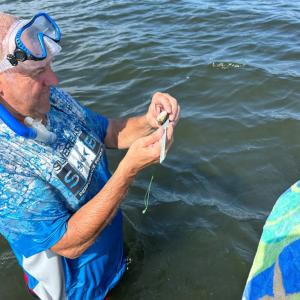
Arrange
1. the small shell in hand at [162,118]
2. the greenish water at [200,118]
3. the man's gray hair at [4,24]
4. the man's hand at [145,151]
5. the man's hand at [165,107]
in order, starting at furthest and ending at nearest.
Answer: the greenish water at [200,118], the man's hand at [165,107], the small shell in hand at [162,118], the man's hand at [145,151], the man's gray hair at [4,24]

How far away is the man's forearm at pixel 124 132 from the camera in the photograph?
12.4 feet

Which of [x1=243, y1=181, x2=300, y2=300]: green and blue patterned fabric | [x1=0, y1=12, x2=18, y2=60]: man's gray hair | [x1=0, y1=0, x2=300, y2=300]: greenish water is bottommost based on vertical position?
[x1=0, y1=0, x2=300, y2=300]: greenish water

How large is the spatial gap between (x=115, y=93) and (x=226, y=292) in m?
4.52

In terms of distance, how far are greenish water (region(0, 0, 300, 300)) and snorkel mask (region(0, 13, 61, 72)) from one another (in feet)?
7.95

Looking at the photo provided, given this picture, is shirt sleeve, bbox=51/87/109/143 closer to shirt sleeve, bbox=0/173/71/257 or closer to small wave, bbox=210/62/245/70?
shirt sleeve, bbox=0/173/71/257

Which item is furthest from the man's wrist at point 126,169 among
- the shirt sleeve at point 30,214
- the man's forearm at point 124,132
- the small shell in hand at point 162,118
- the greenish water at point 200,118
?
the greenish water at point 200,118

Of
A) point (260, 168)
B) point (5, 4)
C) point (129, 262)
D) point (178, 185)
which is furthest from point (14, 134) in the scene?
point (5, 4)

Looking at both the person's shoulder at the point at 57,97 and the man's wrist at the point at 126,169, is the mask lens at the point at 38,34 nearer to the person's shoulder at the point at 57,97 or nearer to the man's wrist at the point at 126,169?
the person's shoulder at the point at 57,97

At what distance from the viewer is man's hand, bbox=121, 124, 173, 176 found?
2598 mm

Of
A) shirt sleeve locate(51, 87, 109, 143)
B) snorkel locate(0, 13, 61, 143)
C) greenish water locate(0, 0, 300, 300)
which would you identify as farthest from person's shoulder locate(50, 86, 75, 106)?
greenish water locate(0, 0, 300, 300)

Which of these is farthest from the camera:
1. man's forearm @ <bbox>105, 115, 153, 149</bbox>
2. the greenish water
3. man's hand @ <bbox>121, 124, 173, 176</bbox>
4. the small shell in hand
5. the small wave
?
the small wave

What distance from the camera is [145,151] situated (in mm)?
2604

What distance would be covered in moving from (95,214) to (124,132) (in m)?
1.30

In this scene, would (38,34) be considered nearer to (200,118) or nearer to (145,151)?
(145,151)
